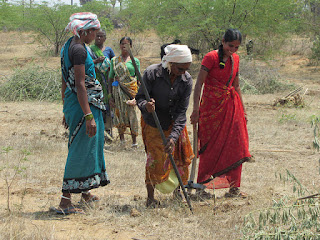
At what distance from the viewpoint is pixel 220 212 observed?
404cm

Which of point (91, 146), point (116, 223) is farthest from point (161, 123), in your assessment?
point (116, 223)

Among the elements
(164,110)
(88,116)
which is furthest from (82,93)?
(164,110)

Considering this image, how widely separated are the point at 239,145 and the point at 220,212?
2.87 ft

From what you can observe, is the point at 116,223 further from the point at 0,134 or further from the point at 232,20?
the point at 232,20

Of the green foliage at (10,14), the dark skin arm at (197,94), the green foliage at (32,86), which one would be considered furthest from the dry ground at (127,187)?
the green foliage at (10,14)

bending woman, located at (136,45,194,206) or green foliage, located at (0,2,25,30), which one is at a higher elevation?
green foliage, located at (0,2,25,30)

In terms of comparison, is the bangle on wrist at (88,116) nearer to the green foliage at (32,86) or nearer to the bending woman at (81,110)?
the bending woman at (81,110)

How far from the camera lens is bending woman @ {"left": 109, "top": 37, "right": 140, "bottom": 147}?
263 inches

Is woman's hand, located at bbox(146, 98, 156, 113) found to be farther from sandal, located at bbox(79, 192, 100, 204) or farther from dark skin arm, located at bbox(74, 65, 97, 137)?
sandal, located at bbox(79, 192, 100, 204)

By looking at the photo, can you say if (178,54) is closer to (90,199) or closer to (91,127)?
(91,127)

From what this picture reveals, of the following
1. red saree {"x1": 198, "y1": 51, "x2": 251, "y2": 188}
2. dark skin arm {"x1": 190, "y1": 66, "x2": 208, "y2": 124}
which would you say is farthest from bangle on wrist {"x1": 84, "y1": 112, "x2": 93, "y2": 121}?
red saree {"x1": 198, "y1": 51, "x2": 251, "y2": 188}

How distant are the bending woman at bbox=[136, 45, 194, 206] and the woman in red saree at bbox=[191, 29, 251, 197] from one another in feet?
1.82

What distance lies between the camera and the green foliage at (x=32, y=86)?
1144 centimetres

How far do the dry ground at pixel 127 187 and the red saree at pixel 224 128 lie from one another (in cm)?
29
